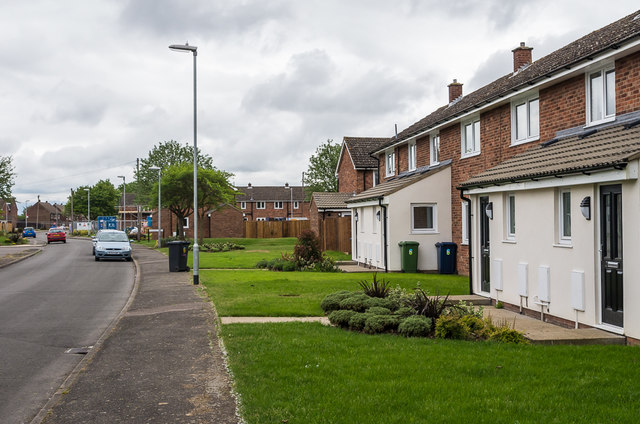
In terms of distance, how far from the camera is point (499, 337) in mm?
9078

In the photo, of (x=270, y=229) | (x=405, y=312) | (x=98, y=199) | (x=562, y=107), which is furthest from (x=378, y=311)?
(x=98, y=199)

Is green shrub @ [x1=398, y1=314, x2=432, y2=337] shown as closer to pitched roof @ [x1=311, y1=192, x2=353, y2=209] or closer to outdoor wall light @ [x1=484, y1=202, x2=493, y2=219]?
outdoor wall light @ [x1=484, y1=202, x2=493, y2=219]

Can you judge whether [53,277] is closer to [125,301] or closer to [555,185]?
[125,301]

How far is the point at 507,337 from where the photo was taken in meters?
9.01

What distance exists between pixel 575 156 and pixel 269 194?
9185 cm

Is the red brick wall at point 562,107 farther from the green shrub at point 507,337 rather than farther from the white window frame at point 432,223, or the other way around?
the white window frame at point 432,223

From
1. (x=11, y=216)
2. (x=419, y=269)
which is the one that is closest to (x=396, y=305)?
(x=419, y=269)

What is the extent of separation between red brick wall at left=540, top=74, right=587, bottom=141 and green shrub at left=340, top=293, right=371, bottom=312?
6637 mm

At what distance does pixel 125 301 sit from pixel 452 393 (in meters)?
11.4

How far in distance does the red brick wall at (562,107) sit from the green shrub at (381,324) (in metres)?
7.16

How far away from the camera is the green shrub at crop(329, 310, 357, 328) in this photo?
10484 mm

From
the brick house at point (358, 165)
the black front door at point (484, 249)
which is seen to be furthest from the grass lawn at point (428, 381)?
the brick house at point (358, 165)

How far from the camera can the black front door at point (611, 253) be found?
9406 millimetres

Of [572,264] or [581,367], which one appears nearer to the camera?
[581,367]
